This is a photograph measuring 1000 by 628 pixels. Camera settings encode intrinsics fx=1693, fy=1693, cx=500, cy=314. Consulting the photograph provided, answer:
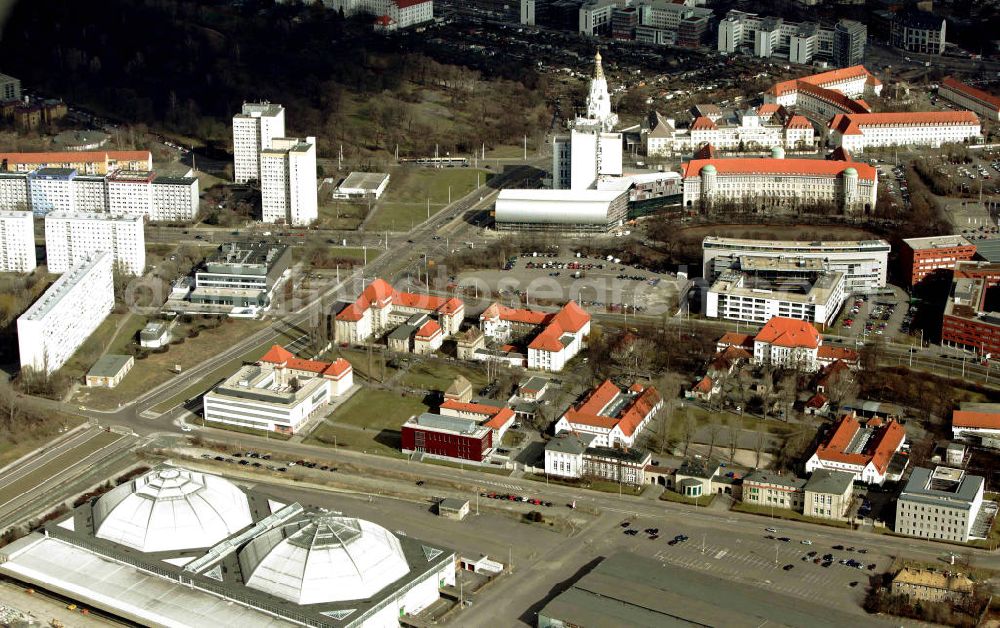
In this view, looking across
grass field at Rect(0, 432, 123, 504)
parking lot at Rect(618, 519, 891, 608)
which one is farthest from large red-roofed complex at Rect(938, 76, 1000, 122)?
grass field at Rect(0, 432, 123, 504)

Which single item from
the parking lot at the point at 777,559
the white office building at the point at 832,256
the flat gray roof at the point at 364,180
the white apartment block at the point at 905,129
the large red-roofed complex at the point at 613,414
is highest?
the white apartment block at the point at 905,129

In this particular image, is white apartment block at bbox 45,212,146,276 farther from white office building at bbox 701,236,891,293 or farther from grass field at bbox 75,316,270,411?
white office building at bbox 701,236,891,293

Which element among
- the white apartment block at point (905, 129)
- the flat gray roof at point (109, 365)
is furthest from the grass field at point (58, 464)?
the white apartment block at point (905, 129)

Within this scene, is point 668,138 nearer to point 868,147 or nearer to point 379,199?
point 868,147

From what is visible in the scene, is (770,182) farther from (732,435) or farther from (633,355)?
(732,435)

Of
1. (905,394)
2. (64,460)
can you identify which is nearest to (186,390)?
(64,460)

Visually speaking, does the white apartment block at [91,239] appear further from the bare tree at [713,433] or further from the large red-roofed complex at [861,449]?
the large red-roofed complex at [861,449]

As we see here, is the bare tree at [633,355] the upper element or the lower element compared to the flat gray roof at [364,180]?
lower
